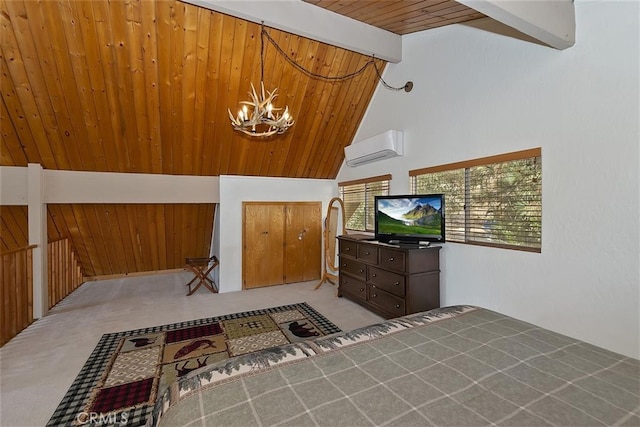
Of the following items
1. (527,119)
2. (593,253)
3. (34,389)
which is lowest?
(34,389)

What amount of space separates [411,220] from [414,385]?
242cm

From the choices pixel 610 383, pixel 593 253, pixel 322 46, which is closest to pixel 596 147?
pixel 593 253

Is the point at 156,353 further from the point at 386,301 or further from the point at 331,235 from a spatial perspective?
the point at 331,235

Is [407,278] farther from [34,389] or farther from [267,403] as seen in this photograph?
[34,389]

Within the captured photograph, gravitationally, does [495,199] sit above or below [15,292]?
above

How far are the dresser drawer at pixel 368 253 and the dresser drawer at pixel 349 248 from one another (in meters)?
0.10

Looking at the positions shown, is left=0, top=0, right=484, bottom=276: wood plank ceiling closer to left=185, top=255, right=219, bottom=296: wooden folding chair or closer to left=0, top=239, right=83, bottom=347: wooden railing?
left=0, top=239, right=83, bottom=347: wooden railing

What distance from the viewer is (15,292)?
343 cm

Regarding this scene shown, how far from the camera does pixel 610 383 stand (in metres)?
1.28

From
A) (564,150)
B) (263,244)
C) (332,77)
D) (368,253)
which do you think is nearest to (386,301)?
(368,253)

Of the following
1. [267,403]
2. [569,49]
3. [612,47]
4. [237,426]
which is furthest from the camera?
[569,49]

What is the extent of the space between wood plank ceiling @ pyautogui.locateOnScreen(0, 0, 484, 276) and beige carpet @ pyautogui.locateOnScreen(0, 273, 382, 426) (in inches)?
46.1

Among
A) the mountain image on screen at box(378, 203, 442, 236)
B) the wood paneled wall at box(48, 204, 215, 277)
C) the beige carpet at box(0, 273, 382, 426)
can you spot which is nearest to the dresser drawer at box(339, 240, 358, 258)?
the mountain image on screen at box(378, 203, 442, 236)

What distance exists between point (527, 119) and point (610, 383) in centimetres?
209
